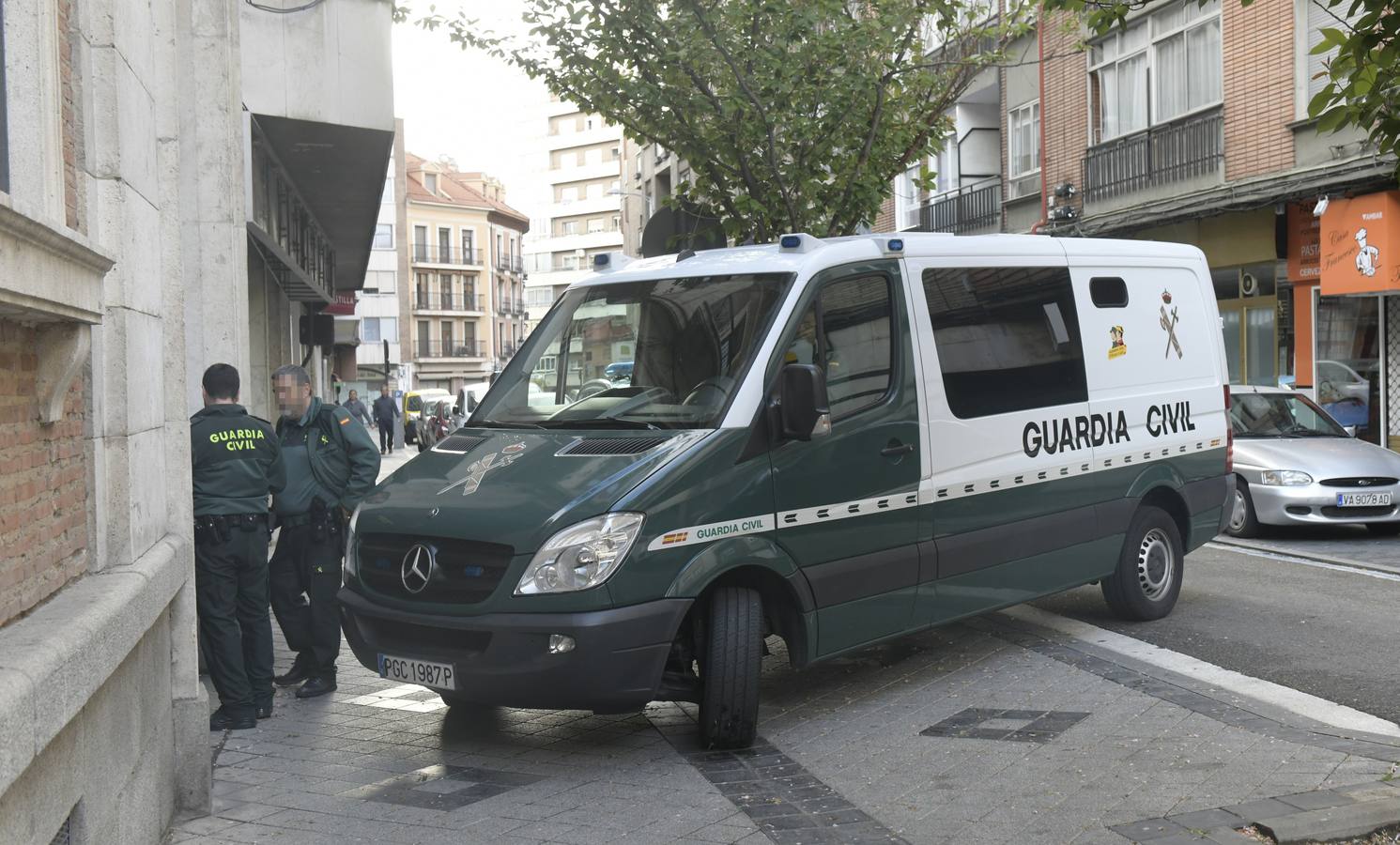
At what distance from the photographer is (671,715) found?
6.96 meters

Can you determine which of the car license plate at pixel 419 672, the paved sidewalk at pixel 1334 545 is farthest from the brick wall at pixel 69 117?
the paved sidewalk at pixel 1334 545

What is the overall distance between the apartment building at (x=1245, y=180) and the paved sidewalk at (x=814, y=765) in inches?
373

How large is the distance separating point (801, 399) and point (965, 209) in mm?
23618

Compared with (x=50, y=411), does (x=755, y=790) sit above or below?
below

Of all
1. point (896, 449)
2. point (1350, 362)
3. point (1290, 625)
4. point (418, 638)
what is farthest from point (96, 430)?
point (1350, 362)

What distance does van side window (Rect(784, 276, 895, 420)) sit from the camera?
6.77 m

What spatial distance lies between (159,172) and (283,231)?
41.3 ft

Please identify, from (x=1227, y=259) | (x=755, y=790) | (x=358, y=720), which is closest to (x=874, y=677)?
(x=755, y=790)

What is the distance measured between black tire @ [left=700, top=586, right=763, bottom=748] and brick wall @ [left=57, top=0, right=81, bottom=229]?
9.92ft

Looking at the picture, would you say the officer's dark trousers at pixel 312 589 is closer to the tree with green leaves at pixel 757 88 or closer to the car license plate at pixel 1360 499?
the tree with green leaves at pixel 757 88

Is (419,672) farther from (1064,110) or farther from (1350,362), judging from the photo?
(1064,110)

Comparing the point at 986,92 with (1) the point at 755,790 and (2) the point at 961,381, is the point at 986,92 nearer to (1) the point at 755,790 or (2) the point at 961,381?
(2) the point at 961,381

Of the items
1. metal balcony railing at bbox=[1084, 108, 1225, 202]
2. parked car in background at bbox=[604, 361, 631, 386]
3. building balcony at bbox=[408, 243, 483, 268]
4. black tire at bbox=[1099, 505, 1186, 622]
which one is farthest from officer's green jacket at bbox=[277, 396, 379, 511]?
building balcony at bbox=[408, 243, 483, 268]

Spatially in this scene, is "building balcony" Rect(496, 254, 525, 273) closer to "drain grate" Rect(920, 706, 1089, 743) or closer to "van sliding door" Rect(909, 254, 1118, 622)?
"van sliding door" Rect(909, 254, 1118, 622)
